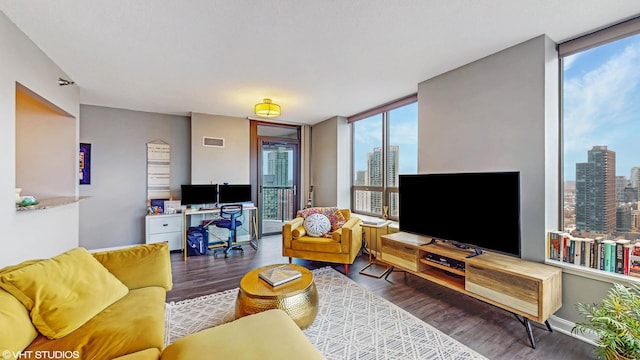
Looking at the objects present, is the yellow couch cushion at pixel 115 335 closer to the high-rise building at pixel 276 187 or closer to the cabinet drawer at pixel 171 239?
the cabinet drawer at pixel 171 239

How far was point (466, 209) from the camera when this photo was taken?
2.50m

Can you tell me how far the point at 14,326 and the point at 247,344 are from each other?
108 centimetres

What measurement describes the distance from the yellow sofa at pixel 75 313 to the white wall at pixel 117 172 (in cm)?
308

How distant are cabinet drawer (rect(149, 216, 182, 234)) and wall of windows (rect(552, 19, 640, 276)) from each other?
16.5 ft

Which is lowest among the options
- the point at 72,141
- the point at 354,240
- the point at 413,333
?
the point at 413,333

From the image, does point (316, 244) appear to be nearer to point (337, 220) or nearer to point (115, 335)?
point (337, 220)

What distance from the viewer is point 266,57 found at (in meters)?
2.55

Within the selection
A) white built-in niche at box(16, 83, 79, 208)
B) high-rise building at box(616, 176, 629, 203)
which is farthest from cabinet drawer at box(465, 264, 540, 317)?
white built-in niche at box(16, 83, 79, 208)

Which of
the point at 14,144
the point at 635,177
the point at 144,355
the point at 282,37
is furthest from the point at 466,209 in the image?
the point at 14,144

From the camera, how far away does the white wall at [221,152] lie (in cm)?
470

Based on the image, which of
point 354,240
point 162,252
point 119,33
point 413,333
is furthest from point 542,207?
point 119,33

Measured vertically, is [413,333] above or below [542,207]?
below

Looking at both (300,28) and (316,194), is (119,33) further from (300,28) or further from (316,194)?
(316,194)

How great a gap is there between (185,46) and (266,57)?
718mm
